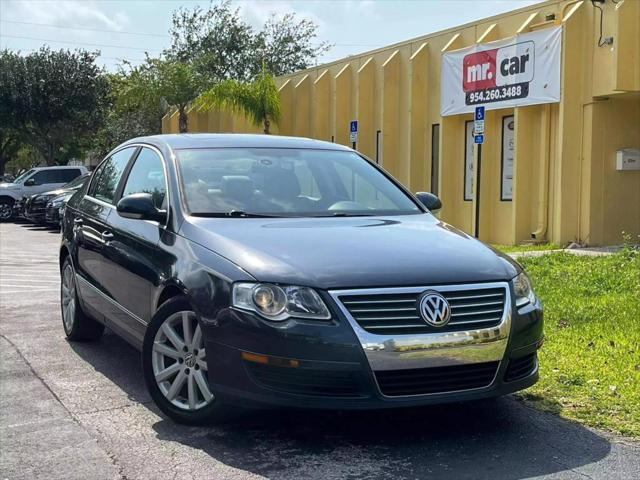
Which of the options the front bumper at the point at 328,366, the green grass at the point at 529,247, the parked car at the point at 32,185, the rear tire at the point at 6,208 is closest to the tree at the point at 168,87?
the parked car at the point at 32,185

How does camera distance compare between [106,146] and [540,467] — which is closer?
[540,467]

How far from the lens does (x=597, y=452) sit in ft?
14.5

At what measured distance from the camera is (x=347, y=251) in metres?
4.46

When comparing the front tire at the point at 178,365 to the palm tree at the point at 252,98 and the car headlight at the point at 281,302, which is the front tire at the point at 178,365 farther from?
the palm tree at the point at 252,98

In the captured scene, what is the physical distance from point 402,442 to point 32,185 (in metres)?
24.2

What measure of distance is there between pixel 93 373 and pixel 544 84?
1134cm

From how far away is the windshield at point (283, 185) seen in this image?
211 inches

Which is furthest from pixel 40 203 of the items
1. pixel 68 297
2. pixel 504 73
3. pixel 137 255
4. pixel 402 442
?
pixel 402 442

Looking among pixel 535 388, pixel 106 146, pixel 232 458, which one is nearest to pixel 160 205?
pixel 232 458

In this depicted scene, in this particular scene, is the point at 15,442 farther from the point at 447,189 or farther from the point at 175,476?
the point at 447,189

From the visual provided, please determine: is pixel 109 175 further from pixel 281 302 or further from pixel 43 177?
pixel 43 177

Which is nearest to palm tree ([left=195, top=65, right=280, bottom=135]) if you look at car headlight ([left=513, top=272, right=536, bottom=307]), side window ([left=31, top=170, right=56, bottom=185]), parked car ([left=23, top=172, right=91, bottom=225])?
parked car ([left=23, top=172, right=91, bottom=225])

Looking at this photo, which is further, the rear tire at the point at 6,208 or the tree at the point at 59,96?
the tree at the point at 59,96

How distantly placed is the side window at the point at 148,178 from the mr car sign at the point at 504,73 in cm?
1039
